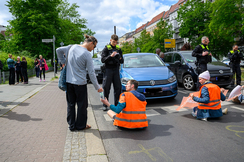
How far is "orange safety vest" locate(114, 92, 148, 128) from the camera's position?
157 inches

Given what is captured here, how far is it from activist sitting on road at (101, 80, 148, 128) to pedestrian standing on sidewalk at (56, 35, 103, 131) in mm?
468

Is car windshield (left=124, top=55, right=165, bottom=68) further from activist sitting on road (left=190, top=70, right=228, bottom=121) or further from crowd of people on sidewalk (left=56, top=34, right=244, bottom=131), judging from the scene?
crowd of people on sidewalk (left=56, top=34, right=244, bottom=131)

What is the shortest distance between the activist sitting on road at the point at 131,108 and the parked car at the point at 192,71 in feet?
14.1

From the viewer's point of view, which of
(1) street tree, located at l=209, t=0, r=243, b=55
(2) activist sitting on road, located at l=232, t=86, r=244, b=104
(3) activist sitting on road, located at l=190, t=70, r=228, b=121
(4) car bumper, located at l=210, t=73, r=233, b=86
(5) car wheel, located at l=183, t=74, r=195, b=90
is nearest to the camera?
(3) activist sitting on road, located at l=190, t=70, r=228, b=121

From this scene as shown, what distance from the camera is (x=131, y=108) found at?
399 centimetres

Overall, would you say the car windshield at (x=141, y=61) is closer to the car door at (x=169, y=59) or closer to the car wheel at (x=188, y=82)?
the car wheel at (x=188, y=82)

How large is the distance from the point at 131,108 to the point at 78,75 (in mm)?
1150

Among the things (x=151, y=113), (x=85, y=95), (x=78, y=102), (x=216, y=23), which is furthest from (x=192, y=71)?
(x=216, y=23)

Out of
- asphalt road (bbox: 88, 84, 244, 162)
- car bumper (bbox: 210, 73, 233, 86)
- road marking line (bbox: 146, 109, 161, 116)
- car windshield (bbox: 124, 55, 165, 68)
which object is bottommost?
asphalt road (bbox: 88, 84, 244, 162)

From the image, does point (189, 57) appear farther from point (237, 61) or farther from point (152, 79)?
point (152, 79)

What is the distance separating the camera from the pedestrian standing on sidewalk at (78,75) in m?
3.86

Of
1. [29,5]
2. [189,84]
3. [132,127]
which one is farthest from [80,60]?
[29,5]

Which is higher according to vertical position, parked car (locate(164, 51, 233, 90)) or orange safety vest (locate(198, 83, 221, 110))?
parked car (locate(164, 51, 233, 90))

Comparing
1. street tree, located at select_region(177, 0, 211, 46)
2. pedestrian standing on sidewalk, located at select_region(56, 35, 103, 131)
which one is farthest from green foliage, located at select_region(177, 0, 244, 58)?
pedestrian standing on sidewalk, located at select_region(56, 35, 103, 131)
